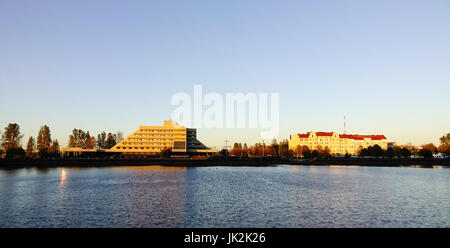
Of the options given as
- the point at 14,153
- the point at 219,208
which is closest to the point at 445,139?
the point at 219,208

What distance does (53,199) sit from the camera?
130 feet

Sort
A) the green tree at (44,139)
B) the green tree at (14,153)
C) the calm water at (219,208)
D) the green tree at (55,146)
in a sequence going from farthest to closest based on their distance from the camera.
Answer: the green tree at (55,146)
the green tree at (44,139)
the green tree at (14,153)
the calm water at (219,208)

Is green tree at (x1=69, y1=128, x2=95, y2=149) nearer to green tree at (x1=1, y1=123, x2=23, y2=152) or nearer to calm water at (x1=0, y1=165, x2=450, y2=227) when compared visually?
green tree at (x1=1, y1=123, x2=23, y2=152)

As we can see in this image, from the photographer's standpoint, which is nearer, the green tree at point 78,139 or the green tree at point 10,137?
the green tree at point 10,137

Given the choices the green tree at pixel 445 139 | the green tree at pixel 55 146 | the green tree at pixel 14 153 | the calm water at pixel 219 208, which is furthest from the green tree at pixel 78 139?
the green tree at pixel 445 139

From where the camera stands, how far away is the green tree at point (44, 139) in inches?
6309

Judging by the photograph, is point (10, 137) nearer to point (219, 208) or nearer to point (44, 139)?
point (44, 139)

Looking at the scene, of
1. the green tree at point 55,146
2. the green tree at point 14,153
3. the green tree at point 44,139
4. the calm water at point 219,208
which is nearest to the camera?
the calm water at point 219,208

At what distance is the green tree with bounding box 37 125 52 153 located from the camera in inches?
6309

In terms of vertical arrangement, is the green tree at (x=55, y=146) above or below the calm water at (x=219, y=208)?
above

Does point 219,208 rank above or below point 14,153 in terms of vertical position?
below

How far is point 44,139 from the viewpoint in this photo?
161250 millimetres

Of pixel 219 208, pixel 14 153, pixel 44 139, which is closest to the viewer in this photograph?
pixel 219 208

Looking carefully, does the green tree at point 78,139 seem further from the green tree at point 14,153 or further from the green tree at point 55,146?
the green tree at point 14,153
